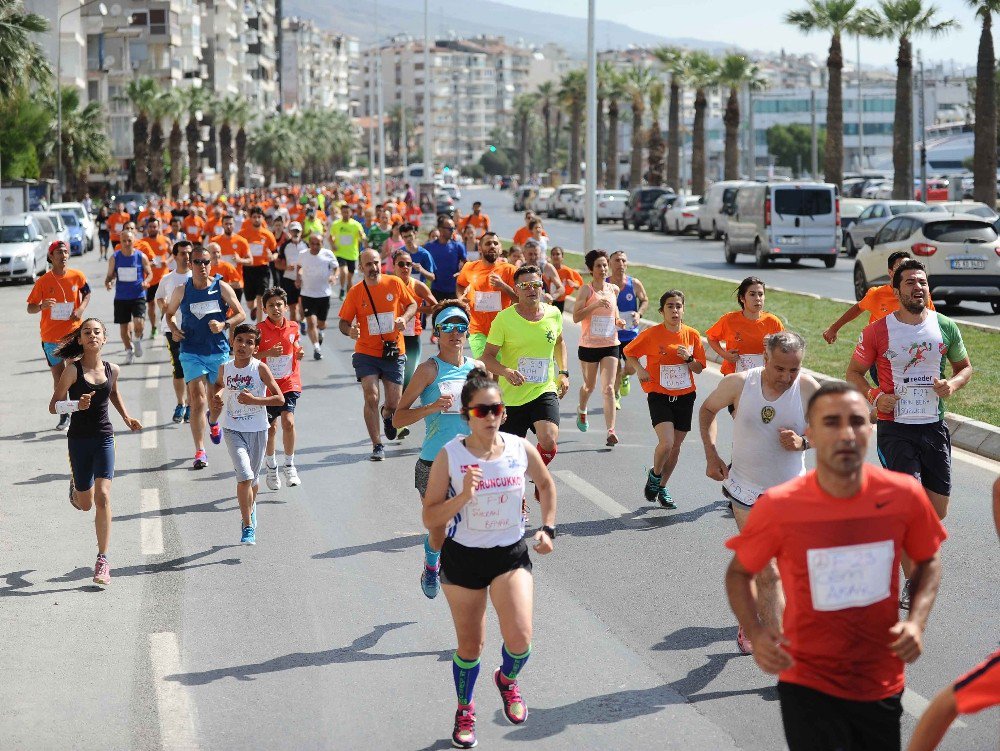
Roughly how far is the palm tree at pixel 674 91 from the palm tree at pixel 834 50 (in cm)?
1362

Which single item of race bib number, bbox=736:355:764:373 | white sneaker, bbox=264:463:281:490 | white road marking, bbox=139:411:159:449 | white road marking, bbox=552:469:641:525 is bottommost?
white road marking, bbox=139:411:159:449

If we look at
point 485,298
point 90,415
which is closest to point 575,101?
point 485,298

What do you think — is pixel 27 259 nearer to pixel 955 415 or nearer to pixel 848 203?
pixel 848 203

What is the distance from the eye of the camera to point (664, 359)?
11.0 metres

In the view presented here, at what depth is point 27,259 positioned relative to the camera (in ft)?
120

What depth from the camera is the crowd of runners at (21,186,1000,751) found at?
15.2 ft

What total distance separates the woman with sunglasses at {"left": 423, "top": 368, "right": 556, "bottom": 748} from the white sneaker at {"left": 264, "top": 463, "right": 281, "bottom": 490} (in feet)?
18.5

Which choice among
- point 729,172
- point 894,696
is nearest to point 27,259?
point 894,696

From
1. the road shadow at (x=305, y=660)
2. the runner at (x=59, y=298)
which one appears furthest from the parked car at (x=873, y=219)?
the road shadow at (x=305, y=660)

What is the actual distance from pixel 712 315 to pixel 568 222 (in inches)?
1822

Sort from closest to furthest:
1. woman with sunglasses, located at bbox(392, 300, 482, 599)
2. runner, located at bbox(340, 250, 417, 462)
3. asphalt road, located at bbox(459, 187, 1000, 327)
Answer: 1. woman with sunglasses, located at bbox(392, 300, 482, 599)
2. runner, located at bbox(340, 250, 417, 462)
3. asphalt road, located at bbox(459, 187, 1000, 327)

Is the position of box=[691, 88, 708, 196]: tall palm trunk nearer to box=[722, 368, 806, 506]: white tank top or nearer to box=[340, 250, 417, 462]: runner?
box=[340, 250, 417, 462]: runner

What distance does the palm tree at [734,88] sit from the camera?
6888 centimetres

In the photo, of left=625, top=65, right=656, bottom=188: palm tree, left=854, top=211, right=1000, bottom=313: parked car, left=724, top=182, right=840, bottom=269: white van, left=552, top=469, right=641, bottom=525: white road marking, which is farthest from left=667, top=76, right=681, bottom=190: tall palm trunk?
left=552, top=469, right=641, bottom=525: white road marking
